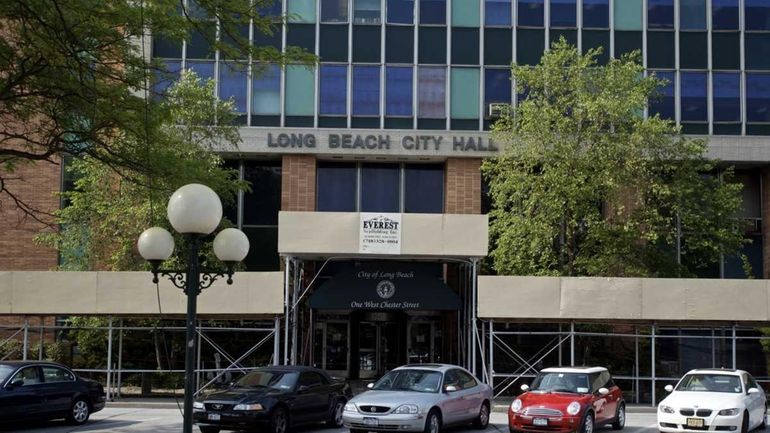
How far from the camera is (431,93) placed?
34.5m

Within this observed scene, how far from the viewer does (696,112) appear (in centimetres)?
3466

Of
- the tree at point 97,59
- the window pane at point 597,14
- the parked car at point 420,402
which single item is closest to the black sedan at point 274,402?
the parked car at point 420,402

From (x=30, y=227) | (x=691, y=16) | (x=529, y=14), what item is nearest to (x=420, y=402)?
(x=529, y=14)

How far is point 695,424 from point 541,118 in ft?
41.9

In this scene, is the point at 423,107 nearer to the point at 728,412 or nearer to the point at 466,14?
the point at 466,14

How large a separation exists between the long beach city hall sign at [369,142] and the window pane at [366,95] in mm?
850

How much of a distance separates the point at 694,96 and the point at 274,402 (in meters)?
24.0

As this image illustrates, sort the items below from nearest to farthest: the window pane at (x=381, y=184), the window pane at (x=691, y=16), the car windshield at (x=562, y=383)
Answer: the car windshield at (x=562, y=383) < the window pane at (x=691, y=16) < the window pane at (x=381, y=184)

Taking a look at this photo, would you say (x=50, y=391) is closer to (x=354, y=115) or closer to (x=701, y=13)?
(x=354, y=115)

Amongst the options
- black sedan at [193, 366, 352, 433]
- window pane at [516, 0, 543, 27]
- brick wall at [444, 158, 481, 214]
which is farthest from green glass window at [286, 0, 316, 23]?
black sedan at [193, 366, 352, 433]

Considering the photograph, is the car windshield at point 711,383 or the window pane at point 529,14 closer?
the car windshield at point 711,383

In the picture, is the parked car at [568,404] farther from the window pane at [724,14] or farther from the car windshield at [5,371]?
the window pane at [724,14]

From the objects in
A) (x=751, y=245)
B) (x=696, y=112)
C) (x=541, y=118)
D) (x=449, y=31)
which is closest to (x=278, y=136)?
(x=449, y=31)

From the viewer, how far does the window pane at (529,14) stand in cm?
3488
